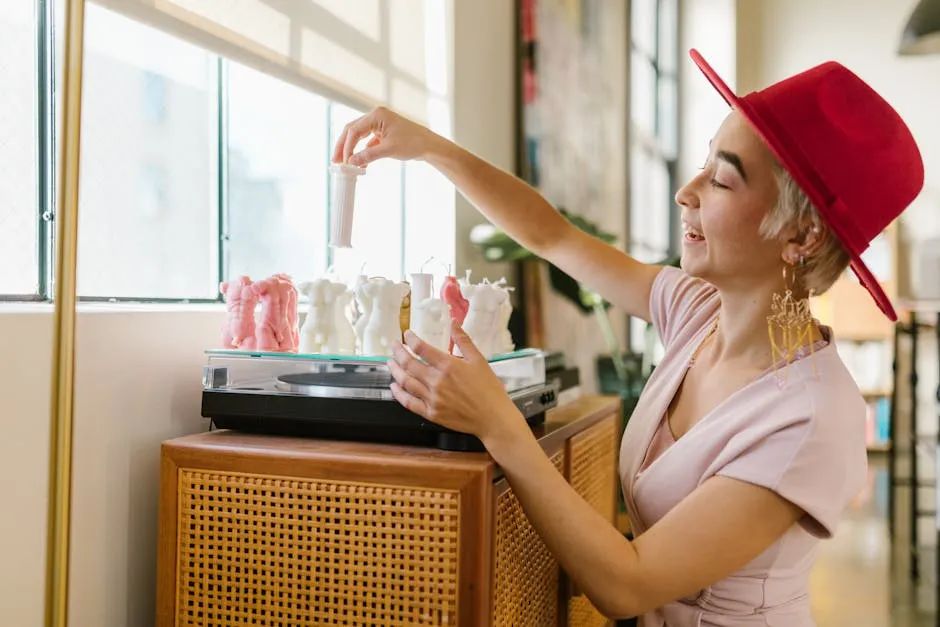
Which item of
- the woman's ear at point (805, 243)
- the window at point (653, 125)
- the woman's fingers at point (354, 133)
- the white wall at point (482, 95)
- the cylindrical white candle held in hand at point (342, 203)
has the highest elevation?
the window at point (653, 125)

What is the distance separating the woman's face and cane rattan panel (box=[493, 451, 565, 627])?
1.37 feet

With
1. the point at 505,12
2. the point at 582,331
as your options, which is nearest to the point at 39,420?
the point at 505,12

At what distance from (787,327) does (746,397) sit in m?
0.12

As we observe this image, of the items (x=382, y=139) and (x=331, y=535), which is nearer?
(x=331, y=535)

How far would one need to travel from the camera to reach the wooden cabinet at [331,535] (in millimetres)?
1154

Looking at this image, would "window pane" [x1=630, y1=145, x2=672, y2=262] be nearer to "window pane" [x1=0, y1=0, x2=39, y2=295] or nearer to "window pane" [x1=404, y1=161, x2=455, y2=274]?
"window pane" [x1=404, y1=161, x2=455, y2=274]

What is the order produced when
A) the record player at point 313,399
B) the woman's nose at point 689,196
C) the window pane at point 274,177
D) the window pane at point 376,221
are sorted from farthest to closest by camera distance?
the window pane at point 376,221, the window pane at point 274,177, the woman's nose at point 689,196, the record player at point 313,399

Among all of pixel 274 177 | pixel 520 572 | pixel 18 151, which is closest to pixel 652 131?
pixel 274 177

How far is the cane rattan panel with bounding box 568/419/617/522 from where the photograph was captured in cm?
168

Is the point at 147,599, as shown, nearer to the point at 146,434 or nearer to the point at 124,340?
the point at 146,434

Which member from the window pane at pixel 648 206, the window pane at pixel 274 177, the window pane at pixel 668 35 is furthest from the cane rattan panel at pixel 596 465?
the window pane at pixel 668 35

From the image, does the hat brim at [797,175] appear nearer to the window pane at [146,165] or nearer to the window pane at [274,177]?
the window pane at [146,165]

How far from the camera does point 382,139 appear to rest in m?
1.54

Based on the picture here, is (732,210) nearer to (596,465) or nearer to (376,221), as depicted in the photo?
(596,465)
